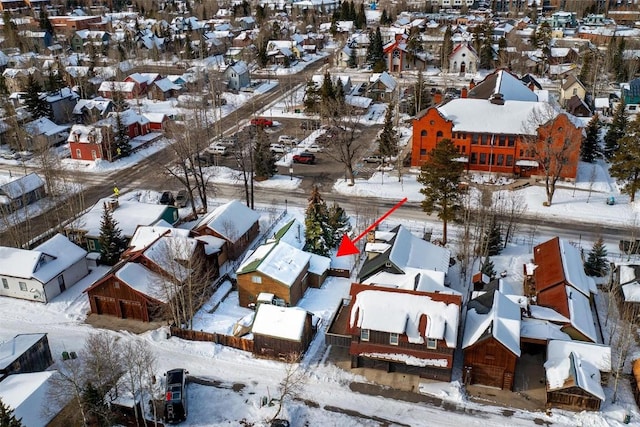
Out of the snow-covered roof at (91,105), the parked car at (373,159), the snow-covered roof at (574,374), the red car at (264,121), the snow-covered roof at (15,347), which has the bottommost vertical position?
the snow-covered roof at (574,374)

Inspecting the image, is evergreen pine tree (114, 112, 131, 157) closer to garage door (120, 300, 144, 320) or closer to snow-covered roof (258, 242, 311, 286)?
garage door (120, 300, 144, 320)

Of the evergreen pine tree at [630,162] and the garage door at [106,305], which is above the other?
the evergreen pine tree at [630,162]

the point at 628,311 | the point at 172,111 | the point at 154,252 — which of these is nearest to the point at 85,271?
the point at 154,252

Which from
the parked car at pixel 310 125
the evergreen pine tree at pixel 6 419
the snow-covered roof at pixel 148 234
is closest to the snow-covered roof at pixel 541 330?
the snow-covered roof at pixel 148 234

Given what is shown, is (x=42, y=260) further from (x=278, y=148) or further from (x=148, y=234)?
(x=278, y=148)

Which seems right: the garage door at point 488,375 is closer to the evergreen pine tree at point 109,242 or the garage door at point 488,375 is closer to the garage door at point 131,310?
the garage door at point 131,310

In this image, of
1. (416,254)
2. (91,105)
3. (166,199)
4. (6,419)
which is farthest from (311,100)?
(6,419)
